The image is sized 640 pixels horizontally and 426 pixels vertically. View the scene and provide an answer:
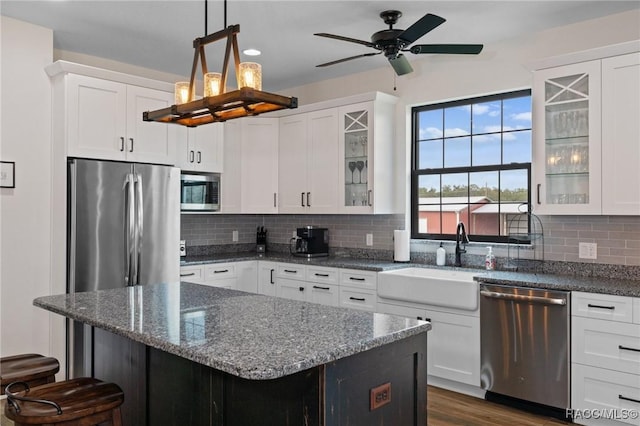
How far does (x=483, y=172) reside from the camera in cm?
434

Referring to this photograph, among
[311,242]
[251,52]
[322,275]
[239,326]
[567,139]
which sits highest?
[251,52]

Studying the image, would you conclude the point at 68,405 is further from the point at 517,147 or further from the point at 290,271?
the point at 517,147

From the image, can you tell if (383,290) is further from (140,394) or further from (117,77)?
(117,77)

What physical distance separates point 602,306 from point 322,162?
2783mm

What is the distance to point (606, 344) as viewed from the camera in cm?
302

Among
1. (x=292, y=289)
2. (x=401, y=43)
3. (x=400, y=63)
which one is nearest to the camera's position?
(x=401, y=43)

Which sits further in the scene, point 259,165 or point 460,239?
point 259,165

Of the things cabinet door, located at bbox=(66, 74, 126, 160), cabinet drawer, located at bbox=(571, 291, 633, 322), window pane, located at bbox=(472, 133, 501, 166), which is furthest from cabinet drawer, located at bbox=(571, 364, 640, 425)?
cabinet door, located at bbox=(66, 74, 126, 160)

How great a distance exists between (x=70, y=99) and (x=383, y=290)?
2.84 metres

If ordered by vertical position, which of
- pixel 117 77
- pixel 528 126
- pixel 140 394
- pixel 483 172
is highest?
pixel 117 77

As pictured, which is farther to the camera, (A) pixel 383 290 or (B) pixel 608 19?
(A) pixel 383 290

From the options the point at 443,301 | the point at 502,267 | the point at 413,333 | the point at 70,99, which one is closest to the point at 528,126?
the point at 502,267

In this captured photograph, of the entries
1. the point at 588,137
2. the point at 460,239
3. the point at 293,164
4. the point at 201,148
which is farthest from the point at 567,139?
the point at 201,148

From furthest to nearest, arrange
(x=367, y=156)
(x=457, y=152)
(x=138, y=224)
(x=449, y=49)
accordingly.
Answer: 1. (x=367, y=156)
2. (x=457, y=152)
3. (x=138, y=224)
4. (x=449, y=49)
